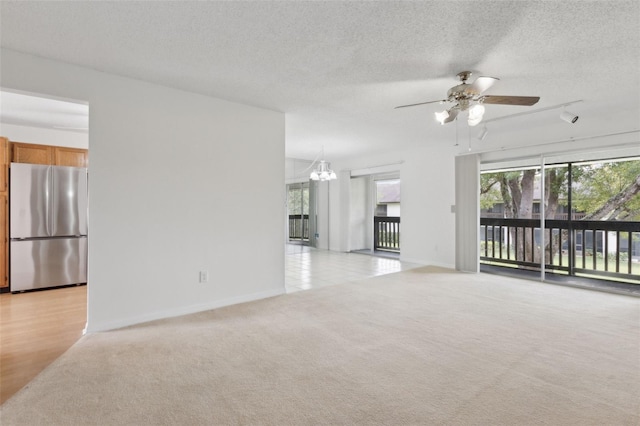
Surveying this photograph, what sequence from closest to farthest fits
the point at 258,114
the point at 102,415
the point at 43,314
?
the point at 102,415
the point at 43,314
the point at 258,114

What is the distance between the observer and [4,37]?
2395 mm

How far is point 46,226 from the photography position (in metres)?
4.51

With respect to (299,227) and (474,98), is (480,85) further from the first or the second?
(299,227)

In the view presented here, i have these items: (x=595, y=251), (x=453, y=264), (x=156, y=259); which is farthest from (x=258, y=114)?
(x=595, y=251)

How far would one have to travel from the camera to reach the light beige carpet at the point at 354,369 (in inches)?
70.9

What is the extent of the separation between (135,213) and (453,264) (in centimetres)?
539

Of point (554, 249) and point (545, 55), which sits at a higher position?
Result: point (545, 55)

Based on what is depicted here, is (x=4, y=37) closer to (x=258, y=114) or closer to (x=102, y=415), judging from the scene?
(x=258, y=114)

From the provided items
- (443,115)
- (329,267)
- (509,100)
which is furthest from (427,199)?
(509,100)

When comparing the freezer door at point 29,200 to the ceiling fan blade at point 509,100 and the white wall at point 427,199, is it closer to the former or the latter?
the ceiling fan blade at point 509,100

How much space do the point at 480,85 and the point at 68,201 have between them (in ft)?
18.2

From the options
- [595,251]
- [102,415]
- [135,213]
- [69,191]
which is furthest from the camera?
[595,251]

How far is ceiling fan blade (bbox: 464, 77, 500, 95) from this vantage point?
2584mm

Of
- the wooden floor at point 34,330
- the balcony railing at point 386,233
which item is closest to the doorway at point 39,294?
the wooden floor at point 34,330
